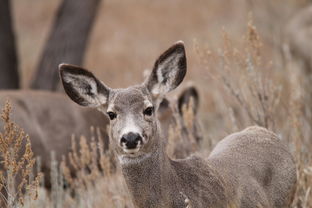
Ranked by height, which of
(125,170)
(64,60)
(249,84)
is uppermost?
(64,60)

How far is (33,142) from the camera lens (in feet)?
29.9

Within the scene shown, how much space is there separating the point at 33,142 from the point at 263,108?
3.36 m

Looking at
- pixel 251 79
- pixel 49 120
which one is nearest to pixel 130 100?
pixel 251 79

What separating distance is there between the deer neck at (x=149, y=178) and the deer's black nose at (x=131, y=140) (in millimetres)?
354

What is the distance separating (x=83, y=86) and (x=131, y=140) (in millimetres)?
957

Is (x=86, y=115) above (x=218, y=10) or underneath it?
underneath

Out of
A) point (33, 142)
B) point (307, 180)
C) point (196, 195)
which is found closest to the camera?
point (196, 195)

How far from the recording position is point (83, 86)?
5875mm

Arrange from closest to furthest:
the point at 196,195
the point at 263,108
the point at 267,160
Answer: the point at 196,195 → the point at 267,160 → the point at 263,108

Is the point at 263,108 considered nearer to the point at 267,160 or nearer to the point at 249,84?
the point at 249,84

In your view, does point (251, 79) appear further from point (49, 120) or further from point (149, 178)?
point (49, 120)

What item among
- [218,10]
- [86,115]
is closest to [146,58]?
[218,10]

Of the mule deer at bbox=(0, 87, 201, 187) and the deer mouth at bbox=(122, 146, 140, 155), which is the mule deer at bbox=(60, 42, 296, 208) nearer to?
the deer mouth at bbox=(122, 146, 140, 155)

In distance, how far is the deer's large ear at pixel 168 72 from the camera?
5.70 m
